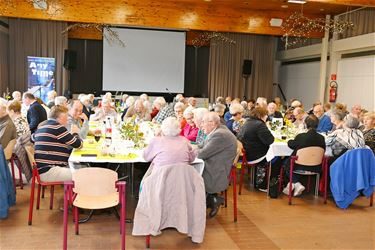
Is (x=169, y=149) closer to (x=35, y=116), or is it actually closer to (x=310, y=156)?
(x=310, y=156)

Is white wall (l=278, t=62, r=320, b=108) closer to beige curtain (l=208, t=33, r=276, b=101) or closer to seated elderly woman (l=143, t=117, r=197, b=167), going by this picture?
beige curtain (l=208, t=33, r=276, b=101)

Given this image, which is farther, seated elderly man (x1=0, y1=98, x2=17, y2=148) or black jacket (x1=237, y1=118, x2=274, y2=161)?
black jacket (x1=237, y1=118, x2=274, y2=161)

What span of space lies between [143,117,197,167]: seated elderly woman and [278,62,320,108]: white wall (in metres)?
10.0

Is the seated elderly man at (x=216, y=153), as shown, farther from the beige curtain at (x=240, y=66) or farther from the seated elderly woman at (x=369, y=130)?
the beige curtain at (x=240, y=66)

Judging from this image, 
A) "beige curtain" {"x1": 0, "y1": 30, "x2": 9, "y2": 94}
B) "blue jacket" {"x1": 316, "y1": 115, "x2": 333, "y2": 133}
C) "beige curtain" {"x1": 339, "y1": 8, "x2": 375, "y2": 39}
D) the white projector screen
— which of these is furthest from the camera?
the white projector screen

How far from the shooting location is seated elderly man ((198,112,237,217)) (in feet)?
13.2

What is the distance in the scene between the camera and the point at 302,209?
478 cm

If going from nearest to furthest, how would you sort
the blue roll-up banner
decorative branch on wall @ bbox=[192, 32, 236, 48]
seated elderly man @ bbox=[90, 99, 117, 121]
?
1. seated elderly man @ bbox=[90, 99, 117, 121]
2. the blue roll-up banner
3. decorative branch on wall @ bbox=[192, 32, 236, 48]

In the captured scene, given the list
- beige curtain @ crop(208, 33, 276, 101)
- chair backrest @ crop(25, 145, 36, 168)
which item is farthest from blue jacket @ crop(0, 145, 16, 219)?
beige curtain @ crop(208, 33, 276, 101)

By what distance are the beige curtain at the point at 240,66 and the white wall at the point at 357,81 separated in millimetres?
3383

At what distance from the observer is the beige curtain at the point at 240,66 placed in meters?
13.9

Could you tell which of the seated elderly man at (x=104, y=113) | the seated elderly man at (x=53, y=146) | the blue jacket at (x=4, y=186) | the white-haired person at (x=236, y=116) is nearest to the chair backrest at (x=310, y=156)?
the white-haired person at (x=236, y=116)

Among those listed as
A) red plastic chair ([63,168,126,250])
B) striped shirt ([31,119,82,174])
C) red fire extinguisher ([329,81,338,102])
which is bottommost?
red plastic chair ([63,168,126,250])

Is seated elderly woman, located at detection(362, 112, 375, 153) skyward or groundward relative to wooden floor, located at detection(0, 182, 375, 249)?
skyward
